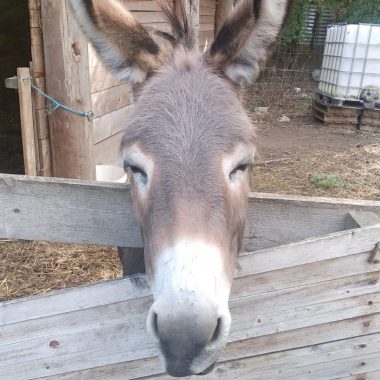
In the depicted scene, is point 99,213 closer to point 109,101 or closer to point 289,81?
point 109,101

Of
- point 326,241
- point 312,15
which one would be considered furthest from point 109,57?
point 312,15

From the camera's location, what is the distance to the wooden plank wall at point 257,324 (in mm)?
1595

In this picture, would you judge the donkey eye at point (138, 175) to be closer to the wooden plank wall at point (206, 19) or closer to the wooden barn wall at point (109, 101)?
the wooden barn wall at point (109, 101)

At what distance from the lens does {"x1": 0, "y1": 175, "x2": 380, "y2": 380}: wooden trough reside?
1601mm

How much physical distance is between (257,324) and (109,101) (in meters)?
3.76

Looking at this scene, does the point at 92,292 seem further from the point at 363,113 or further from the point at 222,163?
the point at 363,113

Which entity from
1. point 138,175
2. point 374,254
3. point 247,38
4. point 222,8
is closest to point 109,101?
point 247,38

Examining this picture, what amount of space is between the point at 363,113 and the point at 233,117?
8.21 m

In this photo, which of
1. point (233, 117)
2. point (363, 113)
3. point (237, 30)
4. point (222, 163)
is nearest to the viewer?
point (222, 163)

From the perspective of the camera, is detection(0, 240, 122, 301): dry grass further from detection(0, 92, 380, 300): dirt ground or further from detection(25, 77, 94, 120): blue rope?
detection(25, 77, 94, 120): blue rope

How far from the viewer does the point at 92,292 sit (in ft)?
5.20

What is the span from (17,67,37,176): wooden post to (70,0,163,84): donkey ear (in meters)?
2.38

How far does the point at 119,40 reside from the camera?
1855 mm

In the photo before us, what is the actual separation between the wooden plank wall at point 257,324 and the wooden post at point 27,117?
9.34 feet
